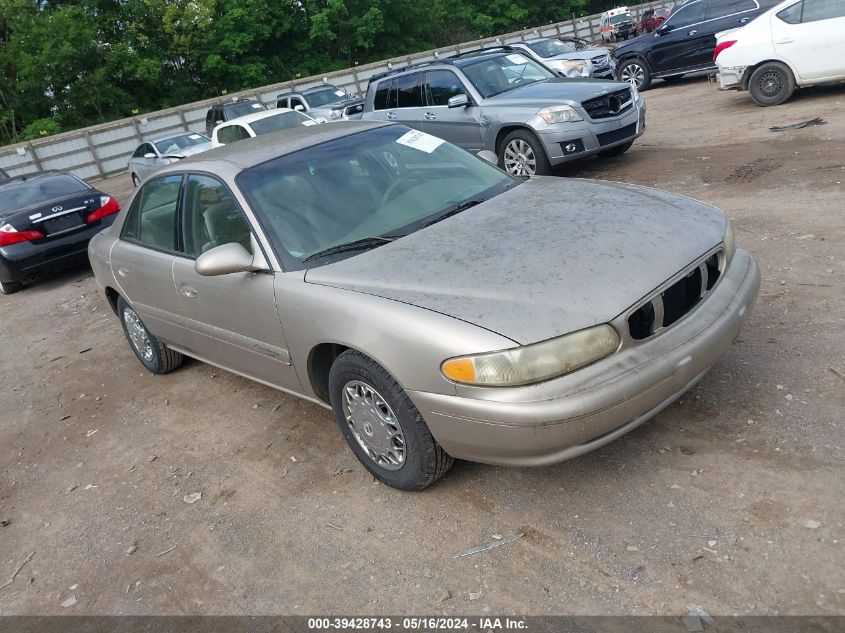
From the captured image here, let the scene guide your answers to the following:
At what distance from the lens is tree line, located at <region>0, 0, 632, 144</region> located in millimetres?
36312

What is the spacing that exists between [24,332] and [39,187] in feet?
11.3

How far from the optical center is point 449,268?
3266mm

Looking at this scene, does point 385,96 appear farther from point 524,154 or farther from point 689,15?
point 689,15

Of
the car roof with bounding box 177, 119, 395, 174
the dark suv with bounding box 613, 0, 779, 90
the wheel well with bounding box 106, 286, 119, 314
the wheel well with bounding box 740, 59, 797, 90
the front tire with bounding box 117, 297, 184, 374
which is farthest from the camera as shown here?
the dark suv with bounding box 613, 0, 779, 90

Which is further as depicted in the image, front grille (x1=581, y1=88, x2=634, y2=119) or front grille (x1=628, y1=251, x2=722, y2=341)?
front grille (x1=581, y1=88, x2=634, y2=119)

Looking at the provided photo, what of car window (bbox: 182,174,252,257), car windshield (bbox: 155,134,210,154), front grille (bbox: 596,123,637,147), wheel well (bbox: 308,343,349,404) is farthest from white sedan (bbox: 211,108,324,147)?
wheel well (bbox: 308,343,349,404)

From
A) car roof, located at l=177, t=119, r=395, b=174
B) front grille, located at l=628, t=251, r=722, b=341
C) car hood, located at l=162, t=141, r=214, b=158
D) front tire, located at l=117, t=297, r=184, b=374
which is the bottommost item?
front tire, located at l=117, t=297, r=184, b=374

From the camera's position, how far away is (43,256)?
973 cm

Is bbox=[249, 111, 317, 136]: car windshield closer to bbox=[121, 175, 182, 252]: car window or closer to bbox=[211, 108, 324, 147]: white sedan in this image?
bbox=[211, 108, 324, 147]: white sedan

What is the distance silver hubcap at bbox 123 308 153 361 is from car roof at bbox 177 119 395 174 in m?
1.42

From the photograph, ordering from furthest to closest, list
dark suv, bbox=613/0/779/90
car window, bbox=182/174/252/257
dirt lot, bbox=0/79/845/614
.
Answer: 1. dark suv, bbox=613/0/779/90
2. car window, bbox=182/174/252/257
3. dirt lot, bbox=0/79/845/614

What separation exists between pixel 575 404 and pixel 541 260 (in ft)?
2.34

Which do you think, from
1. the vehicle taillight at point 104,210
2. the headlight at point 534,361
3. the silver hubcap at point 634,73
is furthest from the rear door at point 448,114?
the silver hubcap at point 634,73

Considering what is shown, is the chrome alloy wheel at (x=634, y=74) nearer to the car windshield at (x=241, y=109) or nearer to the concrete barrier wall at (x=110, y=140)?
the car windshield at (x=241, y=109)
